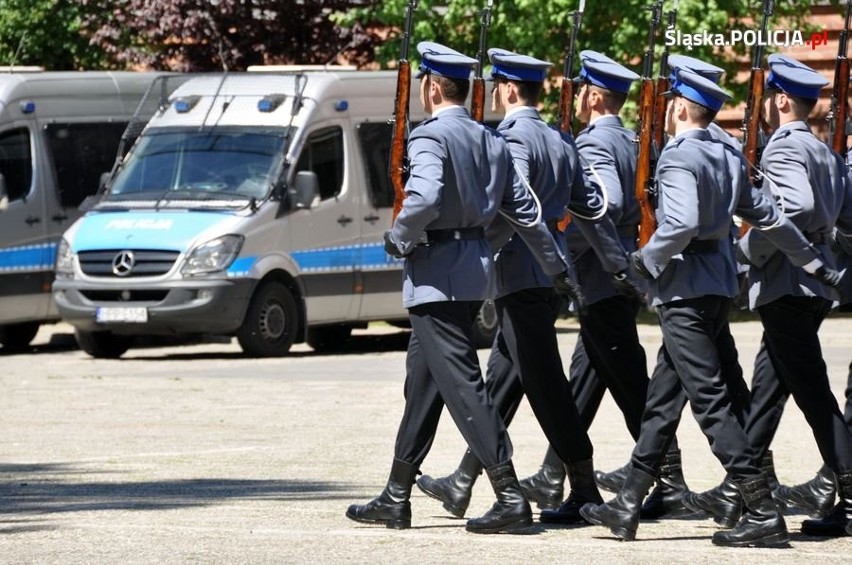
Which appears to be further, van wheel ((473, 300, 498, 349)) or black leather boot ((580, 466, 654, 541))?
van wheel ((473, 300, 498, 349))

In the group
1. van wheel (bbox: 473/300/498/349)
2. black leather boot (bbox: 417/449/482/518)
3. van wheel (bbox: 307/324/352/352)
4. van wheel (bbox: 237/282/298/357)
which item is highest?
black leather boot (bbox: 417/449/482/518)

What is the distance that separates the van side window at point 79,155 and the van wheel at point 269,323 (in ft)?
7.91

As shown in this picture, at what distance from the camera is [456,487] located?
8867mm

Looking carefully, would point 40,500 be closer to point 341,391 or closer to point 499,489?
point 499,489

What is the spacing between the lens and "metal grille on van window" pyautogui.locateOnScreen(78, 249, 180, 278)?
18.1 metres

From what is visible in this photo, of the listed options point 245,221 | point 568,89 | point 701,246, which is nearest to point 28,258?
point 245,221

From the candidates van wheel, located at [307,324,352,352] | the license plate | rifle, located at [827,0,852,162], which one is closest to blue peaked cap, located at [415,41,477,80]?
rifle, located at [827,0,852,162]

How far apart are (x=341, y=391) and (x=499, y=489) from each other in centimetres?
731

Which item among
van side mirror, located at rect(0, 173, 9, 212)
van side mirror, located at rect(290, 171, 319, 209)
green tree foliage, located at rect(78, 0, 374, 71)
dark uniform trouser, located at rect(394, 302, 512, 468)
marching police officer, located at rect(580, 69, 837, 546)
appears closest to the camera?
marching police officer, located at rect(580, 69, 837, 546)

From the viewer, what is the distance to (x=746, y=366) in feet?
60.3

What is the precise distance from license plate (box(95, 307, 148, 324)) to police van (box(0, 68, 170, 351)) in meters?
1.43

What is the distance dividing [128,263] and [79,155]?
241 cm

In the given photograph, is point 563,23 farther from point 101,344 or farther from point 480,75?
point 480,75

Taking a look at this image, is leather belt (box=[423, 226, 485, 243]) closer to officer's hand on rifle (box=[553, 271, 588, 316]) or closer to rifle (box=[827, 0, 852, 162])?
officer's hand on rifle (box=[553, 271, 588, 316])
